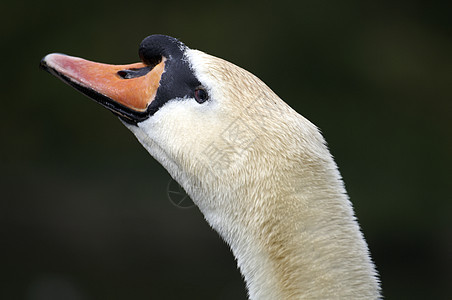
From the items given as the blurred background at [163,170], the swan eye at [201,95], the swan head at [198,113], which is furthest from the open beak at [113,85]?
the blurred background at [163,170]

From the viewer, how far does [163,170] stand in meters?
7.38

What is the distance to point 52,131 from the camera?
26.2ft

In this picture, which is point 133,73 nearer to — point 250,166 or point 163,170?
point 250,166

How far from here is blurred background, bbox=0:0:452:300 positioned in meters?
7.05

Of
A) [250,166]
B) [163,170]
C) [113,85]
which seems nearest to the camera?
[250,166]

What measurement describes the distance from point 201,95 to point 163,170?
16.4 feet

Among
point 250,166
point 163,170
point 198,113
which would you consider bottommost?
point 163,170

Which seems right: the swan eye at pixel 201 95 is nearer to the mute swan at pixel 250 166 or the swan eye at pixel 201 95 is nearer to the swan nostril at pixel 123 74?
the mute swan at pixel 250 166

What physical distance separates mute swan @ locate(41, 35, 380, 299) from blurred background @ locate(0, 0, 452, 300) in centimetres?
448

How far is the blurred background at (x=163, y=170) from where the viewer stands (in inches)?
278

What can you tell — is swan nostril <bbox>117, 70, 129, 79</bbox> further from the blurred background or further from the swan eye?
the blurred background

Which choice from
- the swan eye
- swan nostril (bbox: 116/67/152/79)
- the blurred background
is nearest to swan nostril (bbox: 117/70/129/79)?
swan nostril (bbox: 116/67/152/79)

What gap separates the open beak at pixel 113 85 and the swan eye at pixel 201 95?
0.58ft

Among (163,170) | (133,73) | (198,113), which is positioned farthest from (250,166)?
(163,170)
